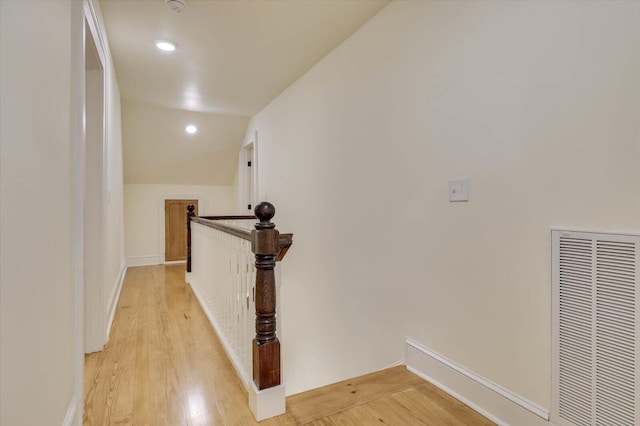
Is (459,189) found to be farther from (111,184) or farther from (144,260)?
Answer: (144,260)

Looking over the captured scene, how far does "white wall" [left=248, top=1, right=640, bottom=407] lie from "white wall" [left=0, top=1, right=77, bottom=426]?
168 cm

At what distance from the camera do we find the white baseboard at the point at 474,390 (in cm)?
139

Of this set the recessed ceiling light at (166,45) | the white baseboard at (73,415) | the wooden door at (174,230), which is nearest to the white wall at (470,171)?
the recessed ceiling light at (166,45)

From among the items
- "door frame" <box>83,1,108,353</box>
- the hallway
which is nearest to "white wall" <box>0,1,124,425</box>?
the hallway

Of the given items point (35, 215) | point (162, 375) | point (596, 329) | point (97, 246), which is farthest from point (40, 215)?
point (596, 329)

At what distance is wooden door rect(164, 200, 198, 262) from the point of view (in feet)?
19.9

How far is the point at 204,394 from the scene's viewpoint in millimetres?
1659

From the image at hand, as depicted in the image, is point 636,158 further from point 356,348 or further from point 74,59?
point 74,59

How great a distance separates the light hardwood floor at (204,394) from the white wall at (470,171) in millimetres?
276

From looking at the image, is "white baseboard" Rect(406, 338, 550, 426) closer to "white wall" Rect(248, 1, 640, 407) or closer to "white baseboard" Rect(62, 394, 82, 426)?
"white wall" Rect(248, 1, 640, 407)

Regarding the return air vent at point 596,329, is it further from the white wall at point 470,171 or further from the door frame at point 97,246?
the door frame at point 97,246

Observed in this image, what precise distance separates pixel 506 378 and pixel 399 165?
1256 millimetres

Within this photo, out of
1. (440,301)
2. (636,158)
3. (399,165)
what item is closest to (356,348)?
(440,301)

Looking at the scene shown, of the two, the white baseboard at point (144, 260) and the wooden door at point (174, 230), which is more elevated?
the wooden door at point (174, 230)
